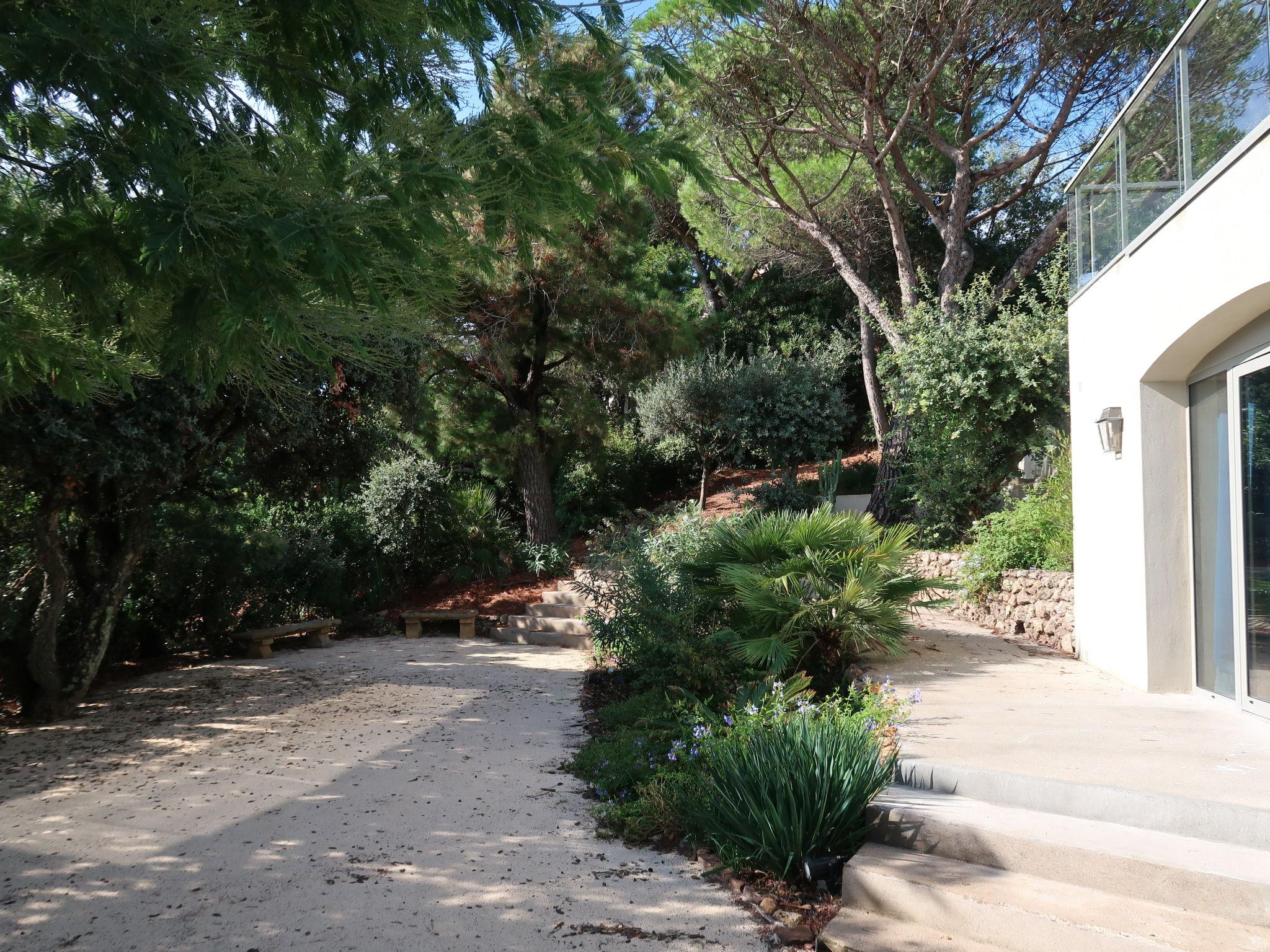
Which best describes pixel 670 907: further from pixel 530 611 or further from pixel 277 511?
pixel 277 511

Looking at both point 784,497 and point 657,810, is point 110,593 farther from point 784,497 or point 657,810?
point 784,497

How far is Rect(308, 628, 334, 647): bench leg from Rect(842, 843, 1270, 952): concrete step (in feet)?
31.7

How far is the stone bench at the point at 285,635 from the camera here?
10.7 meters

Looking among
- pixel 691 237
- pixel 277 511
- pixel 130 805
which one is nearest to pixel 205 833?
pixel 130 805

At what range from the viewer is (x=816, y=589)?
6.97 m

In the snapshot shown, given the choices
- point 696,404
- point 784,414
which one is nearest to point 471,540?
point 696,404

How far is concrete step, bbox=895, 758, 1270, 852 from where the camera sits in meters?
3.41

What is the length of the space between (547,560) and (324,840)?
1025 centimetres

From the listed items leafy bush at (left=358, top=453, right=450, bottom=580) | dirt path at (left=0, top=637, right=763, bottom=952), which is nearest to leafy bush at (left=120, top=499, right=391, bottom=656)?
leafy bush at (left=358, top=453, right=450, bottom=580)

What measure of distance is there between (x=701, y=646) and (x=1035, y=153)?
10549 millimetres

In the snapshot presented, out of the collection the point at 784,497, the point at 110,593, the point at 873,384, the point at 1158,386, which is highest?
the point at 873,384

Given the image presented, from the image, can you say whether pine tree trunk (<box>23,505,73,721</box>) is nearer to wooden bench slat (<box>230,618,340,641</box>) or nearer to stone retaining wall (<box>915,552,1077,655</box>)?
wooden bench slat (<box>230,618,340,641</box>)

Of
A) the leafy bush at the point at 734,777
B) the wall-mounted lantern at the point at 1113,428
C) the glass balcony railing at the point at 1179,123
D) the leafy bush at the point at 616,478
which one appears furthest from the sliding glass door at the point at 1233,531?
the leafy bush at the point at 616,478

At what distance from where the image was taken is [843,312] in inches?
814
